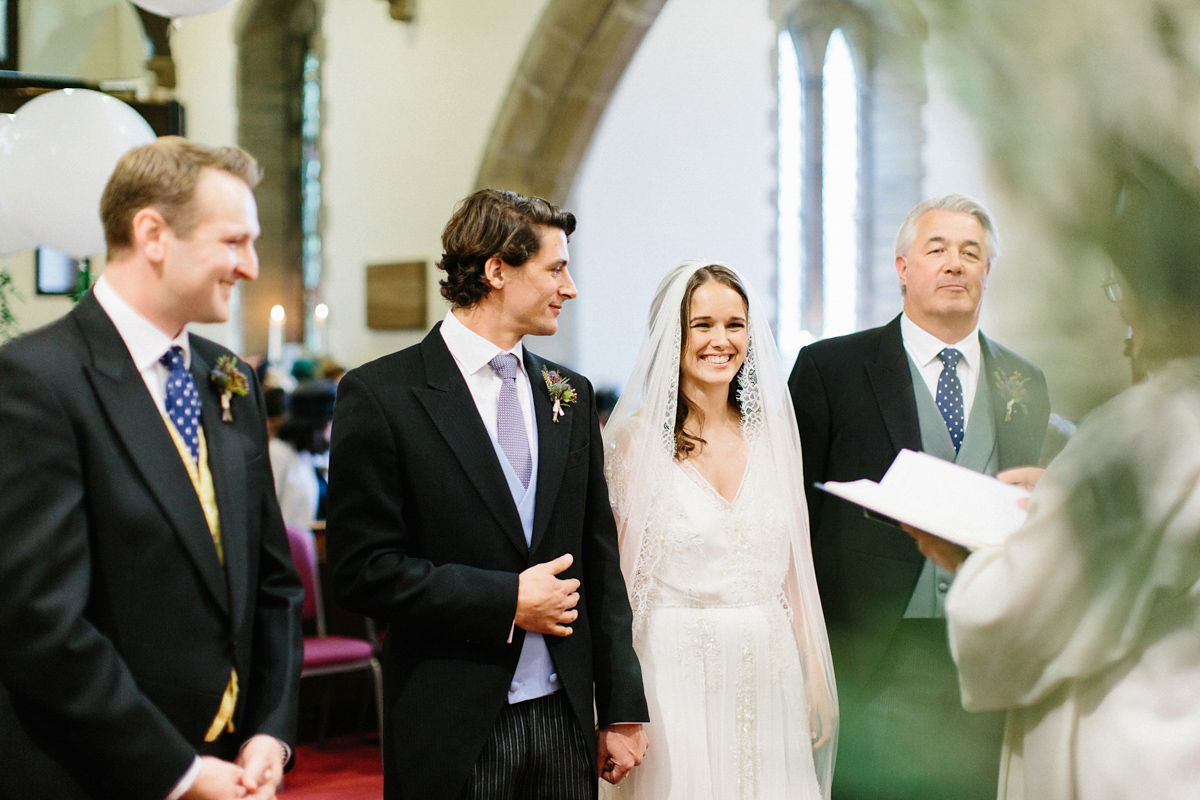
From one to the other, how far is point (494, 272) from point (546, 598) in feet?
2.15

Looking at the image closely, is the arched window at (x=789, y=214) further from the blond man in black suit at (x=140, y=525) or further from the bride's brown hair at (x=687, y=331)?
the blond man in black suit at (x=140, y=525)

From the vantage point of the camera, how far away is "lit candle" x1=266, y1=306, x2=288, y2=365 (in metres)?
8.48

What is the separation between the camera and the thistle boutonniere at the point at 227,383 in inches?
56.9

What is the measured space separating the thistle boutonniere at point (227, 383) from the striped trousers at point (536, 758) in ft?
2.39

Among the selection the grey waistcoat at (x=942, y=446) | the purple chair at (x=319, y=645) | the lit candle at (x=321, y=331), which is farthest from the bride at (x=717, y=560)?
the lit candle at (x=321, y=331)

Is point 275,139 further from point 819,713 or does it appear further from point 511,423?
point 819,713

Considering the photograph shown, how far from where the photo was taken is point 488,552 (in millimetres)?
1789

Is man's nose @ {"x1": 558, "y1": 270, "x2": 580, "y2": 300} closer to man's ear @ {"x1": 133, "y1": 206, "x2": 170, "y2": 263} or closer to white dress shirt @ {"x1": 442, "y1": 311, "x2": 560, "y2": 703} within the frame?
white dress shirt @ {"x1": 442, "y1": 311, "x2": 560, "y2": 703}

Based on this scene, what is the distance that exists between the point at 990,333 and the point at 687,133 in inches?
341

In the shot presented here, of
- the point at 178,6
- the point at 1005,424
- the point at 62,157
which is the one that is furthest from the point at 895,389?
the point at 178,6

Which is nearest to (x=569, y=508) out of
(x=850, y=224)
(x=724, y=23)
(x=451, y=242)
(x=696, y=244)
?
(x=451, y=242)

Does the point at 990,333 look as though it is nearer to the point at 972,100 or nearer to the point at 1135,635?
the point at 972,100

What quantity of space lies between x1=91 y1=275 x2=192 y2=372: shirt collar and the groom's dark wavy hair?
726 millimetres

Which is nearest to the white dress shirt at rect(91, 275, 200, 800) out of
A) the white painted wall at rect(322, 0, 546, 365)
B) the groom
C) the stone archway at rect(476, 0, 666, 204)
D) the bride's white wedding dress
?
the groom
